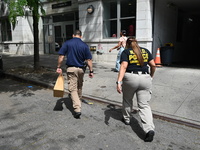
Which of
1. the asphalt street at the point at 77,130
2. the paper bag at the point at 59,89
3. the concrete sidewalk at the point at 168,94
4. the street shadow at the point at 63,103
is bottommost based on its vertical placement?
the asphalt street at the point at 77,130

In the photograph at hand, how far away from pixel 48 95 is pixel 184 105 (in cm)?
377

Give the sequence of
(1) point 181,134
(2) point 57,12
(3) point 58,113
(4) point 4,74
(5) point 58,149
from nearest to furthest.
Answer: (5) point 58,149
(1) point 181,134
(3) point 58,113
(4) point 4,74
(2) point 57,12

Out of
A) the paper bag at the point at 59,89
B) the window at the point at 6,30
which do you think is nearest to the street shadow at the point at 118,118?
the paper bag at the point at 59,89

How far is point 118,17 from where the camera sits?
10.8 m

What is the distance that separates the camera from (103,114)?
14.5ft

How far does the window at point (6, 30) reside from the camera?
1827 cm

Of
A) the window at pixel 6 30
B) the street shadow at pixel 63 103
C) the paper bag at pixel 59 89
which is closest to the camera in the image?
the paper bag at pixel 59 89

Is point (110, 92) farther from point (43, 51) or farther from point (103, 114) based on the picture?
point (43, 51)

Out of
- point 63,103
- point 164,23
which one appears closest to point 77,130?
point 63,103

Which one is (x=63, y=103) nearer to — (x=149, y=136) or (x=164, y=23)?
(x=149, y=136)

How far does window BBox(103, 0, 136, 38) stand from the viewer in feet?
34.2

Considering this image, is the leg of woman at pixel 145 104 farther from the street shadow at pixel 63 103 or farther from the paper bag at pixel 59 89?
the street shadow at pixel 63 103

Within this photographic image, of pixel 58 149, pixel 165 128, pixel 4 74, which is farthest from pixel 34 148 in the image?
pixel 4 74

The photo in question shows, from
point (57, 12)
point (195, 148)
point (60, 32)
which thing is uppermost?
point (57, 12)
